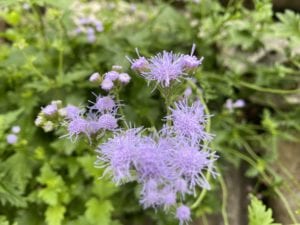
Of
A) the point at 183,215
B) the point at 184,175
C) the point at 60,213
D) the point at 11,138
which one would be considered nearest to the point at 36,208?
the point at 60,213

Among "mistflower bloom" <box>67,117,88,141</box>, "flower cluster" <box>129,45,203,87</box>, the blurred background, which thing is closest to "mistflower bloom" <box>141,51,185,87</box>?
"flower cluster" <box>129,45,203,87</box>

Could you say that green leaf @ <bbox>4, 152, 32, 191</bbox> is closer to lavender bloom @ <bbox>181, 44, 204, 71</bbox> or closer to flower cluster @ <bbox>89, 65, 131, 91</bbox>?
flower cluster @ <bbox>89, 65, 131, 91</bbox>

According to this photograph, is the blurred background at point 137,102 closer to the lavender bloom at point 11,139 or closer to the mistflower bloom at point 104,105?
the lavender bloom at point 11,139

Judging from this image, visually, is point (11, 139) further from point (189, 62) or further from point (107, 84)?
point (189, 62)

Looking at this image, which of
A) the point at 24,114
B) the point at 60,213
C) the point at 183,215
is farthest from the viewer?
the point at 24,114

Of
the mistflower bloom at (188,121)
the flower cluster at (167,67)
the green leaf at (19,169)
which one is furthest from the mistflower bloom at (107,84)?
the green leaf at (19,169)

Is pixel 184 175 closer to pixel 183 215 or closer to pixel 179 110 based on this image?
pixel 179 110
